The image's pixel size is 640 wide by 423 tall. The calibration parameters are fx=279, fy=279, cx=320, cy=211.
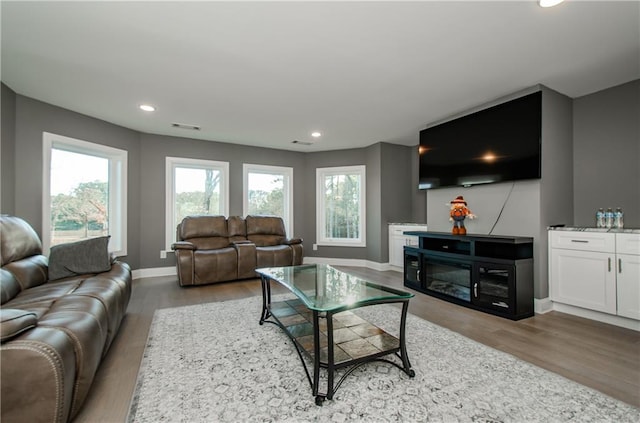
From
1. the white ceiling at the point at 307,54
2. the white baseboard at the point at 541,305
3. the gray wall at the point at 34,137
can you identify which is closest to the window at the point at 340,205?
the white ceiling at the point at 307,54

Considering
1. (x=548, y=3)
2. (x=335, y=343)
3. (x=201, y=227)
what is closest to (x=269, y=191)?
(x=201, y=227)

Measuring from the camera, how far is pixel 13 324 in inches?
47.2

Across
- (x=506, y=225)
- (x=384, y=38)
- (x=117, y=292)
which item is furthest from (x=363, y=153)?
(x=117, y=292)

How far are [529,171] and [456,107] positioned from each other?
1.14 m

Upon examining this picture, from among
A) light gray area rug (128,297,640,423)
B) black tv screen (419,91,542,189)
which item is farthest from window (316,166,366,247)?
light gray area rug (128,297,640,423)

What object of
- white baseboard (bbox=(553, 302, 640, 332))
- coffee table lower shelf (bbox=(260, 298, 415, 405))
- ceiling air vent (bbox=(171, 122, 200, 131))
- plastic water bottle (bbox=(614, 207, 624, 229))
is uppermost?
ceiling air vent (bbox=(171, 122, 200, 131))

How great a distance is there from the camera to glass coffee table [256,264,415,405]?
1.55m

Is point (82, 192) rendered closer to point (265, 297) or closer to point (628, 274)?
point (265, 297)

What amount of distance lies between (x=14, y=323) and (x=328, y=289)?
163 cm

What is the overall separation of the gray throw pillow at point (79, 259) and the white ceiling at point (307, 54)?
1.58 metres

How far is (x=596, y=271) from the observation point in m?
2.61

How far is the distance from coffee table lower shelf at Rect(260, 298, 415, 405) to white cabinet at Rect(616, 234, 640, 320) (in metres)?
2.18

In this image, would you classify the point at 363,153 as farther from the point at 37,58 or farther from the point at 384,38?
the point at 37,58

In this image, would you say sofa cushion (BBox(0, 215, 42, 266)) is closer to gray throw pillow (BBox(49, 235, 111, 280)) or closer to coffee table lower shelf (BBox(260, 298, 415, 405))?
gray throw pillow (BBox(49, 235, 111, 280))
